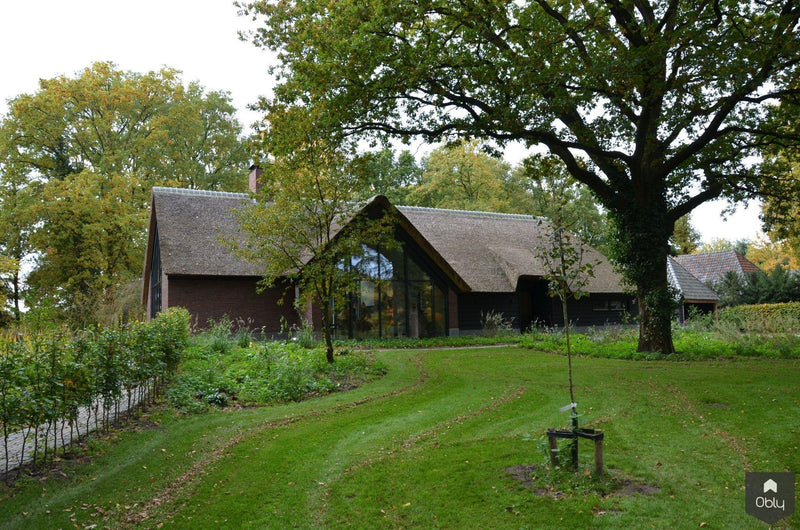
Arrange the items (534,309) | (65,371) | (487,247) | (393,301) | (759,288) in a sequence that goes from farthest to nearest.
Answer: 1. (759,288)
2. (534,309)
3. (487,247)
4. (393,301)
5. (65,371)

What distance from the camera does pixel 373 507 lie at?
5.08 meters

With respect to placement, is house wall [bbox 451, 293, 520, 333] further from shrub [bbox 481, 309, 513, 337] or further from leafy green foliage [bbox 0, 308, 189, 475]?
leafy green foliage [bbox 0, 308, 189, 475]

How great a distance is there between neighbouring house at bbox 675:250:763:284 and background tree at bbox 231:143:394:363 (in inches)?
1052

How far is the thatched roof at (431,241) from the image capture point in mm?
20734

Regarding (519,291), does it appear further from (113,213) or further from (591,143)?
(113,213)

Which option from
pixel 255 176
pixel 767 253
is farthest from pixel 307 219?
pixel 767 253

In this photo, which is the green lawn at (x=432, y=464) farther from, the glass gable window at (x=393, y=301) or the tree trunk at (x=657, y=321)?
the glass gable window at (x=393, y=301)

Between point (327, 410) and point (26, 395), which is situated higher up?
point (26, 395)

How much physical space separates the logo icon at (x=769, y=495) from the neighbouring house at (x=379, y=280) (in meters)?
13.0

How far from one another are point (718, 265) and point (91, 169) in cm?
3622

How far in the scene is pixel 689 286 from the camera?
30.1 meters

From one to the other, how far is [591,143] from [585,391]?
6.60 m

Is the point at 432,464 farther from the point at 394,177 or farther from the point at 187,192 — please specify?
the point at 394,177

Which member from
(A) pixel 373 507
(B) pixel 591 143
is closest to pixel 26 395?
(A) pixel 373 507
